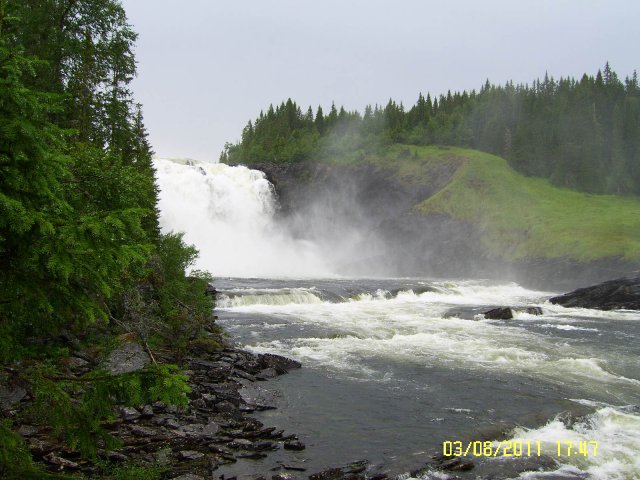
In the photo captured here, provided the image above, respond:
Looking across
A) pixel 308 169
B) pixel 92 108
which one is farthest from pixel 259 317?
pixel 308 169

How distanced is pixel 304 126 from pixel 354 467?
122833 millimetres

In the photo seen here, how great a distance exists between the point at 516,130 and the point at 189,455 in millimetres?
114883

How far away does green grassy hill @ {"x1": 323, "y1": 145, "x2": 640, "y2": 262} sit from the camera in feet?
215

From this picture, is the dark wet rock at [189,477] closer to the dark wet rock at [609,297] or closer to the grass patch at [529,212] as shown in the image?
the dark wet rock at [609,297]

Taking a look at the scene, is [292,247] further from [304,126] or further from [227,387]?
[227,387]

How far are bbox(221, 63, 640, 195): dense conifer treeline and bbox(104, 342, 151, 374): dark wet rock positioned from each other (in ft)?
278

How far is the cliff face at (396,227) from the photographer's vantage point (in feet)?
209

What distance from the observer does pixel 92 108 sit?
25281 mm

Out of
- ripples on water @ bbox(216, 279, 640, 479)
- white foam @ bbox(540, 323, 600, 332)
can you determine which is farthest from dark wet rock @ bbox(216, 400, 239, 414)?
white foam @ bbox(540, 323, 600, 332)

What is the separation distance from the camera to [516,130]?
111 m

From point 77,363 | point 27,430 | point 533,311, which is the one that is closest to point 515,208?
point 533,311

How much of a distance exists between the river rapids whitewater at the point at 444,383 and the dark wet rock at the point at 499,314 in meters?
0.88

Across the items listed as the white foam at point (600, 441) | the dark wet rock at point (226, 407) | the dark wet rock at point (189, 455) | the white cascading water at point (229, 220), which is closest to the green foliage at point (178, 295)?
the dark wet rock at point (226, 407)

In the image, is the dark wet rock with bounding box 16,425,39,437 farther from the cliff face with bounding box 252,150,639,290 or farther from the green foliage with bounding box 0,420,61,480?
the cliff face with bounding box 252,150,639,290
